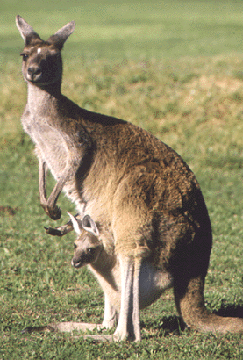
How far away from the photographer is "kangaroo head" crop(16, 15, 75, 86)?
382 centimetres

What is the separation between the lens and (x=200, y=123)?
9211 millimetres

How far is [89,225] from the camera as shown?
3.77 metres

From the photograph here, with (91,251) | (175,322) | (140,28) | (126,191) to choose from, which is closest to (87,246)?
(91,251)

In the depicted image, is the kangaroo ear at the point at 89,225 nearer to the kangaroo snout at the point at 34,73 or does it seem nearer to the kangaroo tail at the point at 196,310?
the kangaroo tail at the point at 196,310

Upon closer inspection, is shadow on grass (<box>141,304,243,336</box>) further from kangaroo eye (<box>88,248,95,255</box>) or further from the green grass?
the green grass

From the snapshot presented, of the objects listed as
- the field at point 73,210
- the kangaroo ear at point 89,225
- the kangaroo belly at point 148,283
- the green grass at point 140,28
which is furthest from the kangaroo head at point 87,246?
the green grass at point 140,28

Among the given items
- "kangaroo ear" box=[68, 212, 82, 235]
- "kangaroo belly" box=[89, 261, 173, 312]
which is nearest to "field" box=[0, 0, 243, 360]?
"kangaroo belly" box=[89, 261, 173, 312]

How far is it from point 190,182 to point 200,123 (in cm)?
560

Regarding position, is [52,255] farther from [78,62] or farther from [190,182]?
[78,62]

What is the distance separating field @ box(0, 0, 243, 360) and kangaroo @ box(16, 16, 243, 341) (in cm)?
30

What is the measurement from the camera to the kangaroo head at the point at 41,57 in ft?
12.5

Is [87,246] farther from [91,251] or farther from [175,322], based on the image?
[175,322]

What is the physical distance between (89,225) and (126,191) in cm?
38

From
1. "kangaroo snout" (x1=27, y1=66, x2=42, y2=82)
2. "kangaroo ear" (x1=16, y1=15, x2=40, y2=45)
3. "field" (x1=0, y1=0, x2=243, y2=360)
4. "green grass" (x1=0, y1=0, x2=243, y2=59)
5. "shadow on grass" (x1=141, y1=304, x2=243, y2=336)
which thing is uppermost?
"green grass" (x1=0, y1=0, x2=243, y2=59)
